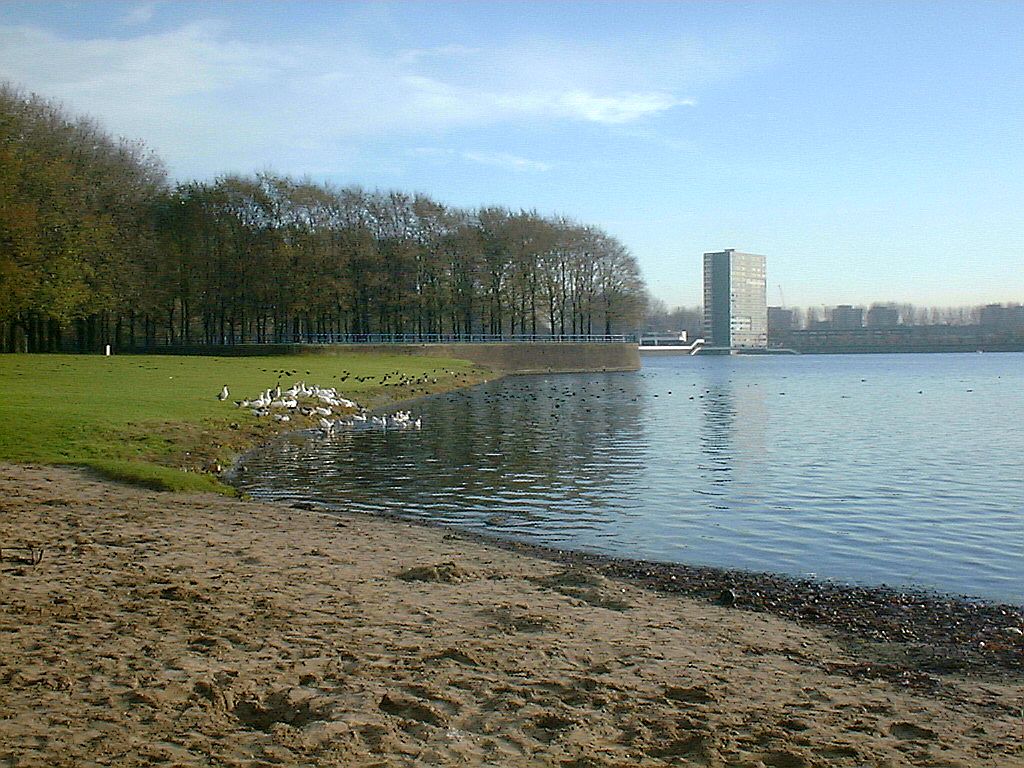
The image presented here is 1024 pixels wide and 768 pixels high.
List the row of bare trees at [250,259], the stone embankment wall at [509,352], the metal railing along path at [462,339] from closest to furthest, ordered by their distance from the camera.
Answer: the row of bare trees at [250,259] < the stone embankment wall at [509,352] < the metal railing along path at [462,339]

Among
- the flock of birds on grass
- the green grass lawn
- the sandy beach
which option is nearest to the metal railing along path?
the green grass lawn

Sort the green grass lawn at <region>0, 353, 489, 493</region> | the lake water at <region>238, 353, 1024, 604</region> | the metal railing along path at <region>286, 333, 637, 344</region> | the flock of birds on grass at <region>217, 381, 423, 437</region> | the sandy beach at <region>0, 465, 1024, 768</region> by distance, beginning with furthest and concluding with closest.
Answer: the metal railing along path at <region>286, 333, 637, 344</region> < the flock of birds on grass at <region>217, 381, 423, 437</region> < the green grass lawn at <region>0, 353, 489, 493</region> < the lake water at <region>238, 353, 1024, 604</region> < the sandy beach at <region>0, 465, 1024, 768</region>

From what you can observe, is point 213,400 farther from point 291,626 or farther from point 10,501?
point 291,626

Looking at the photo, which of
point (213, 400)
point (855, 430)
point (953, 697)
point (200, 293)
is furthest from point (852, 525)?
point (200, 293)

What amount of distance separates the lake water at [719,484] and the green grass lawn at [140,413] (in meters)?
1.49

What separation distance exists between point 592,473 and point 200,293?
6362 centimetres

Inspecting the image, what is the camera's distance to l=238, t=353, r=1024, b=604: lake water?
13.5 meters

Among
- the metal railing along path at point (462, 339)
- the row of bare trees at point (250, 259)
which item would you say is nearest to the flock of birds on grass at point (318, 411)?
the row of bare trees at point (250, 259)

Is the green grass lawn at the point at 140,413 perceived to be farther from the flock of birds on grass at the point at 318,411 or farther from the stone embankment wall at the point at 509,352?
the stone embankment wall at the point at 509,352

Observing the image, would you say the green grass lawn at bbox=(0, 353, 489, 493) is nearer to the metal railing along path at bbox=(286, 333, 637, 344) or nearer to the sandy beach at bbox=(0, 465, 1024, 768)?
the sandy beach at bbox=(0, 465, 1024, 768)

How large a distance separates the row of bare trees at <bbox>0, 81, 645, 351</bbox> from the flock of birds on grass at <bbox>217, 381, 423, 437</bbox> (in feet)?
61.7

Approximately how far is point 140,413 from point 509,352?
6363 cm

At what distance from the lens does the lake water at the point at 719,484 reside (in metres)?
13.5

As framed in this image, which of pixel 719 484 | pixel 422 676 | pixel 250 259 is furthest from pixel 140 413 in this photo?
pixel 250 259
